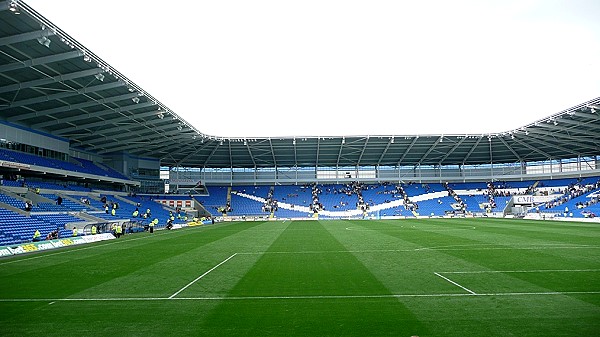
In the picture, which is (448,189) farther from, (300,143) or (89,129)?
(89,129)

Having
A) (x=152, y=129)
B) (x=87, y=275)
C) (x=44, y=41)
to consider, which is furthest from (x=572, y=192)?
(x=44, y=41)

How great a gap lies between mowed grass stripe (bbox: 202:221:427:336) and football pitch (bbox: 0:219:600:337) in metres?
0.03

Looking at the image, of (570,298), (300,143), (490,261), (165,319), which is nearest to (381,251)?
(490,261)

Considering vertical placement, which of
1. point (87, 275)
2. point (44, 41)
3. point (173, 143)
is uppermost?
point (44, 41)

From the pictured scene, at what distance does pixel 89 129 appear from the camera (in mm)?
44469

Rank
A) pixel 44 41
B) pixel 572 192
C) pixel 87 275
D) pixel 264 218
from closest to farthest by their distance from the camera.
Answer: pixel 87 275 → pixel 44 41 → pixel 572 192 → pixel 264 218

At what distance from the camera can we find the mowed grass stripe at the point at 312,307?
302 inches

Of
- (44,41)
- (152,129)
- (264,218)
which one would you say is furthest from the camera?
(264,218)

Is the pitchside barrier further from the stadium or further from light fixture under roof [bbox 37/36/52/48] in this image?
light fixture under roof [bbox 37/36/52/48]

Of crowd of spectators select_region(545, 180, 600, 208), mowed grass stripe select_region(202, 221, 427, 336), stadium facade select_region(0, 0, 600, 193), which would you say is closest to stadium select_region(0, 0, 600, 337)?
mowed grass stripe select_region(202, 221, 427, 336)

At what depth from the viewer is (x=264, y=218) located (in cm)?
6838

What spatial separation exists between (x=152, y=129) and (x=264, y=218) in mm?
26872

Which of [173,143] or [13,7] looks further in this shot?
[173,143]

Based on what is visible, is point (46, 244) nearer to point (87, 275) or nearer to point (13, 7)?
point (87, 275)
